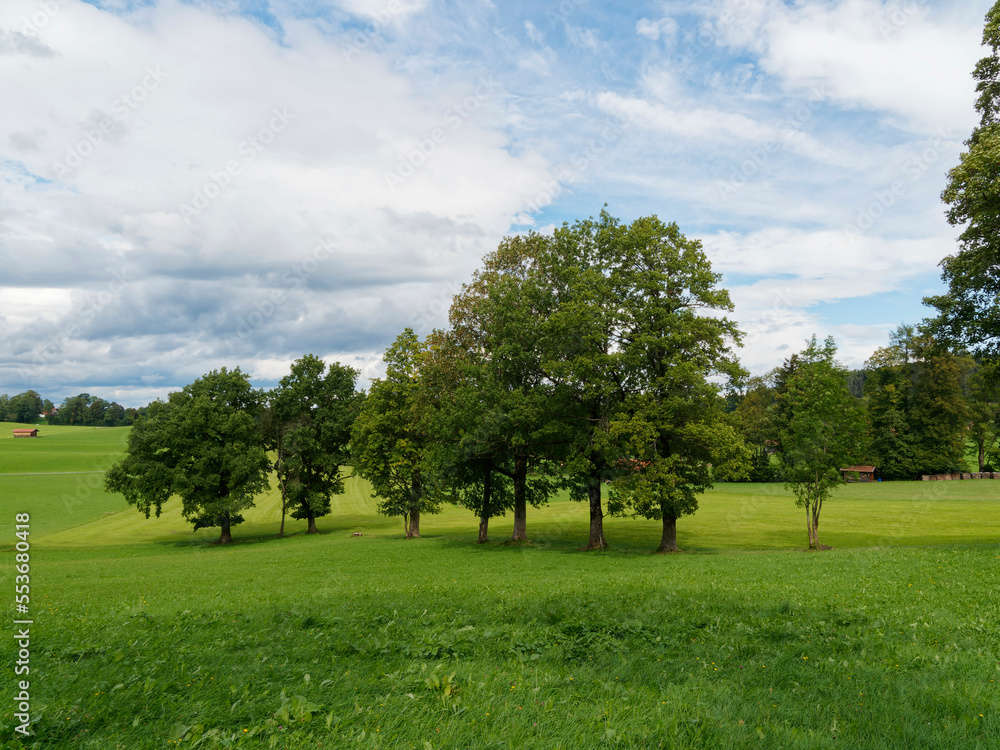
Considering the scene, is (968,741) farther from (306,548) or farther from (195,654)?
(306,548)

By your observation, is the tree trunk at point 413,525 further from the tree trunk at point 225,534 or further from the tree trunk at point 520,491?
the tree trunk at point 225,534

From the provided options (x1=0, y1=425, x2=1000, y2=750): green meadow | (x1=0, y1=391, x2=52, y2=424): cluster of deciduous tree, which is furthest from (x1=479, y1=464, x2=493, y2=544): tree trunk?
(x1=0, y1=391, x2=52, y2=424): cluster of deciduous tree

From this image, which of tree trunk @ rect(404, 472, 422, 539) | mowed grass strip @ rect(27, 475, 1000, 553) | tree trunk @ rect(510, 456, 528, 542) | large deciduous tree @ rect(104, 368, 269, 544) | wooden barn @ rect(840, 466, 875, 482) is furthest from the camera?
wooden barn @ rect(840, 466, 875, 482)

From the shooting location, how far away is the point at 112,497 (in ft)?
247

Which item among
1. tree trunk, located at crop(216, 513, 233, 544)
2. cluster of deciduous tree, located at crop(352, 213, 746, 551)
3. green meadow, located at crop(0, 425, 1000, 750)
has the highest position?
Result: cluster of deciduous tree, located at crop(352, 213, 746, 551)

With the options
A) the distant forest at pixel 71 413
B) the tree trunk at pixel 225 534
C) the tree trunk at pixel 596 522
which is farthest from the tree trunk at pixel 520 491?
the distant forest at pixel 71 413

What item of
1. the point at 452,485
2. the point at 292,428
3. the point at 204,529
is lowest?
the point at 204,529

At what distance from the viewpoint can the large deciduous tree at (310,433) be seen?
51.5 metres

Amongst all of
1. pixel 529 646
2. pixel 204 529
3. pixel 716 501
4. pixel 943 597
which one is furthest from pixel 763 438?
pixel 529 646

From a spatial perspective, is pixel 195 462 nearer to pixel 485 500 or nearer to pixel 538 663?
pixel 485 500

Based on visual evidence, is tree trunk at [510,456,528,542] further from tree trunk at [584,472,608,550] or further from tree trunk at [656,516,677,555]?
tree trunk at [656,516,677,555]

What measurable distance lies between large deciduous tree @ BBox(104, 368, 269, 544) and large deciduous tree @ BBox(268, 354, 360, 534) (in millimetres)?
2729

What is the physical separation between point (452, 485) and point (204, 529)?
3425cm

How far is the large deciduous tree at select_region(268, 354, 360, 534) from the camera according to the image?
169 ft
